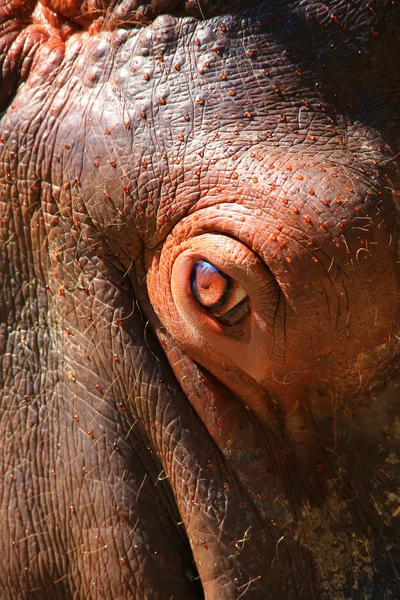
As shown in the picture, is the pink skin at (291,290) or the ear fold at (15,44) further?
the ear fold at (15,44)

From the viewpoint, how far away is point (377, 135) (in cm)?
217

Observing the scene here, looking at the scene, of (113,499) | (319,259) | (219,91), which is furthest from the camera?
(113,499)

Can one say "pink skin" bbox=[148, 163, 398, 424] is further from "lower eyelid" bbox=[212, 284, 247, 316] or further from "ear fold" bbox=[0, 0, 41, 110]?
"ear fold" bbox=[0, 0, 41, 110]

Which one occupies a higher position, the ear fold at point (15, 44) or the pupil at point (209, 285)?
the ear fold at point (15, 44)

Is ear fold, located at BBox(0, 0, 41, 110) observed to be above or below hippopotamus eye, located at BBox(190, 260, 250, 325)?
above

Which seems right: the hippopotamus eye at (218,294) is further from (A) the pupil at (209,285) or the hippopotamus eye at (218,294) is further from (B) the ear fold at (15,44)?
(B) the ear fold at (15,44)

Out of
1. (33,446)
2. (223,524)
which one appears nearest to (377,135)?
(223,524)

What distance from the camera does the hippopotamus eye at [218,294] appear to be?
2.13m

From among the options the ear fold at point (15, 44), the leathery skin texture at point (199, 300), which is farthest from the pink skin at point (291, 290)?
the ear fold at point (15, 44)

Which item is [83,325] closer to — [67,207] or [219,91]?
[67,207]

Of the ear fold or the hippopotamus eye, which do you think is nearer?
the hippopotamus eye

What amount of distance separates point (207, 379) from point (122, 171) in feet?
2.06

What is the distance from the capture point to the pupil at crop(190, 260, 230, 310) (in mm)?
2133

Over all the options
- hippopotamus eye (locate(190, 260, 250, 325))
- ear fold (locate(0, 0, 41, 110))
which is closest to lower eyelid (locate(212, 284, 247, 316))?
hippopotamus eye (locate(190, 260, 250, 325))
